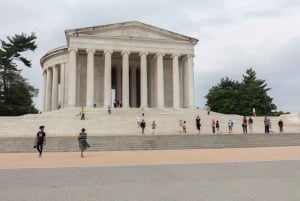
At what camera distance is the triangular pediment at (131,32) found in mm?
53469

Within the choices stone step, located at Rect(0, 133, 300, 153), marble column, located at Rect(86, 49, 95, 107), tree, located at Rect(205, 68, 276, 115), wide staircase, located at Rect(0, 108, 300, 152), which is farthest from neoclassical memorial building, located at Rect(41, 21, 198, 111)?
stone step, located at Rect(0, 133, 300, 153)

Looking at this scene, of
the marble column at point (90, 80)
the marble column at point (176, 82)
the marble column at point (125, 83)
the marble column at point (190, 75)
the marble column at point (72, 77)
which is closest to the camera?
the marble column at point (72, 77)

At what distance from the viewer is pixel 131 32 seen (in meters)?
56.0

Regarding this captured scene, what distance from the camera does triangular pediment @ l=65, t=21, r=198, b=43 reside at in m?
53.5

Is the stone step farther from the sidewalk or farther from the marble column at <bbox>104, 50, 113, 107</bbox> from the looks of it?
the marble column at <bbox>104, 50, 113, 107</bbox>

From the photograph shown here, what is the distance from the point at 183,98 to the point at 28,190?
5164 cm

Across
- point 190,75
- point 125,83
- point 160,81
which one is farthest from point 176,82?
point 125,83

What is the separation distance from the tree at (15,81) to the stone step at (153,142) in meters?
31.8

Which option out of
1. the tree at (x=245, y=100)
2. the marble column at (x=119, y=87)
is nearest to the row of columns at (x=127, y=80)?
the marble column at (x=119, y=87)

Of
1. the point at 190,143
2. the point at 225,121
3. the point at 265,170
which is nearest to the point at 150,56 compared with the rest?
the point at 225,121

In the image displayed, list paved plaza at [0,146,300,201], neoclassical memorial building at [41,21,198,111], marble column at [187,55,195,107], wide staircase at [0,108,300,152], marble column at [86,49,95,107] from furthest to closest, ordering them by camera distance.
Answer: marble column at [187,55,195,107]
neoclassical memorial building at [41,21,198,111]
marble column at [86,49,95,107]
wide staircase at [0,108,300,152]
paved plaza at [0,146,300,201]

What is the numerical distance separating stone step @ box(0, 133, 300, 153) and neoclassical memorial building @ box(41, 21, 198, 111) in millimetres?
26011

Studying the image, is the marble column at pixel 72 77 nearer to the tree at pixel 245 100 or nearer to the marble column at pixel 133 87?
the marble column at pixel 133 87

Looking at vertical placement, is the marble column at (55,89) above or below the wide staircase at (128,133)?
above
